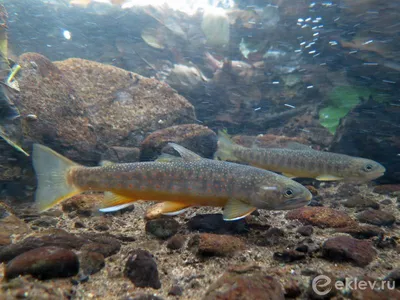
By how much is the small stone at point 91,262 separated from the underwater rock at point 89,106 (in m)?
3.60

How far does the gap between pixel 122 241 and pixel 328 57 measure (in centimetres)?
1247

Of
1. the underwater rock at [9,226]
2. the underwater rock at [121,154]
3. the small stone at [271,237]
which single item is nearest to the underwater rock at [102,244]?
the underwater rock at [9,226]

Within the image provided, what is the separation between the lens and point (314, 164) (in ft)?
19.3

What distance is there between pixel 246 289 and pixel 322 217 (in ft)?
8.21

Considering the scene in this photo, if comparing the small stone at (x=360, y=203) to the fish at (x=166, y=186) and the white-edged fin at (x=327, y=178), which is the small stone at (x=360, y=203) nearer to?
the white-edged fin at (x=327, y=178)

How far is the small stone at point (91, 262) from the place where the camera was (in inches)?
105

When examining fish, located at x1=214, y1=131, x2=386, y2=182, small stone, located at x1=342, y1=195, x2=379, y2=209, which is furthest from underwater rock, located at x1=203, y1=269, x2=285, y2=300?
fish, located at x1=214, y1=131, x2=386, y2=182

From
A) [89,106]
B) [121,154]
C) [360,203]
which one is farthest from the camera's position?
[89,106]

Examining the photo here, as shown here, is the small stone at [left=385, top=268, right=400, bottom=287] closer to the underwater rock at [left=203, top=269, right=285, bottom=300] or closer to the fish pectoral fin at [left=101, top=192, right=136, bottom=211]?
the underwater rock at [left=203, top=269, right=285, bottom=300]

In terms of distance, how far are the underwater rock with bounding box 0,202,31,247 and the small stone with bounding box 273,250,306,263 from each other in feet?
11.5

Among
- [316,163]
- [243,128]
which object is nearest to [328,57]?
[243,128]

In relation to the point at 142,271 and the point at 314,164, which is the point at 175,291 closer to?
the point at 142,271

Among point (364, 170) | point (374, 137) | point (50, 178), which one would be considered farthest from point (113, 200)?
point (374, 137)

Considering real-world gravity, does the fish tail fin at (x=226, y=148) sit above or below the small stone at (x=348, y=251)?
above
